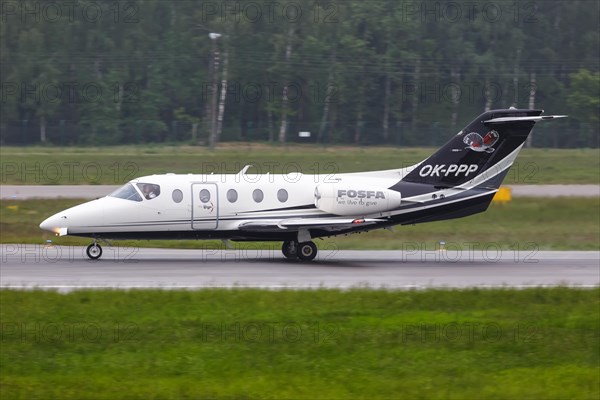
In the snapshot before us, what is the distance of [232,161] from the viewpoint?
167 ft

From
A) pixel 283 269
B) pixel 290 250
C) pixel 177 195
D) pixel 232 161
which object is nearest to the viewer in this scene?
pixel 283 269

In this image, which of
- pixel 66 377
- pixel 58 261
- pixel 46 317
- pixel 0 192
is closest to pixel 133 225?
pixel 58 261

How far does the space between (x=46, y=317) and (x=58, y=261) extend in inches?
330

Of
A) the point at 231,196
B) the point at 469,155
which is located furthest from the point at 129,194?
the point at 469,155

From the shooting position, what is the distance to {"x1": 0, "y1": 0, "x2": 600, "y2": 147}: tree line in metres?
67.1

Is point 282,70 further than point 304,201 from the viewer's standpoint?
Yes

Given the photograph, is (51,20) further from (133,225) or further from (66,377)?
(66,377)

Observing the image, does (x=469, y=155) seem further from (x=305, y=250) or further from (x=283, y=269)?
(x=283, y=269)

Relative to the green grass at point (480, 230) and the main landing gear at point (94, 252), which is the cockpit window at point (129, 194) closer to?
A: the main landing gear at point (94, 252)

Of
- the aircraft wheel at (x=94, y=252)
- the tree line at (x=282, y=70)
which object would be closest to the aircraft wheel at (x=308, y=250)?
the aircraft wheel at (x=94, y=252)

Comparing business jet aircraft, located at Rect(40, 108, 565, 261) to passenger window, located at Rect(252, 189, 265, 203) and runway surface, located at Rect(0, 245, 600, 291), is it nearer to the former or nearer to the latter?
passenger window, located at Rect(252, 189, 265, 203)

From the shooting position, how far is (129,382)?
1323cm

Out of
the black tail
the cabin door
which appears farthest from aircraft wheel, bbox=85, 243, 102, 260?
the black tail

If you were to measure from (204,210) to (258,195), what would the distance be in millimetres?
1487
